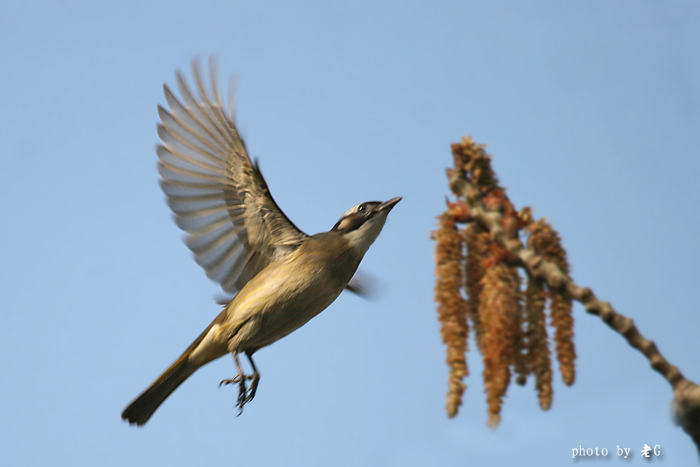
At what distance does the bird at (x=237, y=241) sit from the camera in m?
5.53

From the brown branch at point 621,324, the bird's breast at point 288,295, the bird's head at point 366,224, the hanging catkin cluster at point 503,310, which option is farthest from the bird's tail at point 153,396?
the brown branch at point 621,324

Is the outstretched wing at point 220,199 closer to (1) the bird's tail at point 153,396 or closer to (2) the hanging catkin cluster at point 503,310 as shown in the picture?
(1) the bird's tail at point 153,396

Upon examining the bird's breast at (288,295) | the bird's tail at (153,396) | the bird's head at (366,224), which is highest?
the bird's head at (366,224)

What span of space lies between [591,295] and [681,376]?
1.05ft

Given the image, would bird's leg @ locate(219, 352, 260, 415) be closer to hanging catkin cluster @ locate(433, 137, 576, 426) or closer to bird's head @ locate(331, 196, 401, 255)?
bird's head @ locate(331, 196, 401, 255)

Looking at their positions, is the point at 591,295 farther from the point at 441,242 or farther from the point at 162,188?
the point at 162,188

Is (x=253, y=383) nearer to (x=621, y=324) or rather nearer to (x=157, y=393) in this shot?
(x=157, y=393)

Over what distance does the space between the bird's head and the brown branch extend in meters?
3.65

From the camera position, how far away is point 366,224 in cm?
592

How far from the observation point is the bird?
5.53 meters

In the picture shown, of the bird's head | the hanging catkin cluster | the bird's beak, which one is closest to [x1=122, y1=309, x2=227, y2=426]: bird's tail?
the bird's head

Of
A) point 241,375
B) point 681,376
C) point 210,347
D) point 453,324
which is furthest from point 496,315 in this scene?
point 210,347

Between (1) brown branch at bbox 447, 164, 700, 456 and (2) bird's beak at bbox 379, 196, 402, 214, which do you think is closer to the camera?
(1) brown branch at bbox 447, 164, 700, 456

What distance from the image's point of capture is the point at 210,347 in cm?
587
